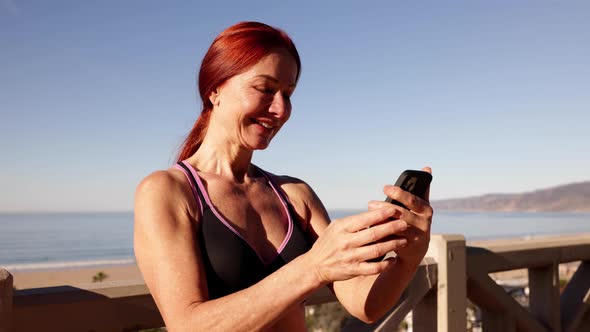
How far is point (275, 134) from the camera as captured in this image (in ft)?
6.23

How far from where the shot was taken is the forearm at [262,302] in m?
1.29

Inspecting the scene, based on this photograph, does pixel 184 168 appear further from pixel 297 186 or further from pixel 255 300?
pixel 255 300

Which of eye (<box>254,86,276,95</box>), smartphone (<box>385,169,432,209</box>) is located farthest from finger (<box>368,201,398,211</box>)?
eye (<box>254,86,276,95</box>)

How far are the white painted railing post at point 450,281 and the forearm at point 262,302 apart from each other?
5.46ft

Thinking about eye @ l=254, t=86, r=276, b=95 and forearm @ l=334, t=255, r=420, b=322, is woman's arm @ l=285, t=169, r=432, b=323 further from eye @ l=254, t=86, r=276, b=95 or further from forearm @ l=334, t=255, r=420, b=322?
eye @ l=254, t=86, r=276, b=95

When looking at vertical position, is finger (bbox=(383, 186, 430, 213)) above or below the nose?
below

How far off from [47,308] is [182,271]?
0.46 m

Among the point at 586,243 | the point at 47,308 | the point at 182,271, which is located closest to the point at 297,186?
the point at 182,271

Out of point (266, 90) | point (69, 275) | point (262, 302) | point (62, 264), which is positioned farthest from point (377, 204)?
point (62, 264)

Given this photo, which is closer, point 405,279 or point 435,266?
point 405,279

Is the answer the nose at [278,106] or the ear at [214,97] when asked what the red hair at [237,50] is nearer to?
the ear at [214,97]

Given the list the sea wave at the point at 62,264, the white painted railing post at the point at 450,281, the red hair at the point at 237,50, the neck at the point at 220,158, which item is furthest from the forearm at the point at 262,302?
the sea wave at the point at 62,264

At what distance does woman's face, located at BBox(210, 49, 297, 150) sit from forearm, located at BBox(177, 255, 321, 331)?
64cm

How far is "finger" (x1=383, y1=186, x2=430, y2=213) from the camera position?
1335 mm
